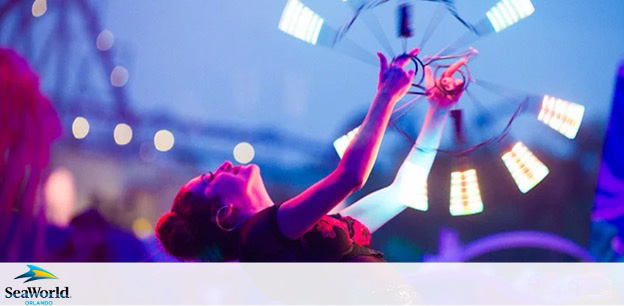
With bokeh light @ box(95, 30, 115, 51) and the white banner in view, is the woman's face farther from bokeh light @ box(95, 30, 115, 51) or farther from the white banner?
bokeh light @ box(95, 30, 115, 51)

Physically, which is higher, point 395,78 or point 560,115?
point 395,78

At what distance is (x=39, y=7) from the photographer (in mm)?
3229

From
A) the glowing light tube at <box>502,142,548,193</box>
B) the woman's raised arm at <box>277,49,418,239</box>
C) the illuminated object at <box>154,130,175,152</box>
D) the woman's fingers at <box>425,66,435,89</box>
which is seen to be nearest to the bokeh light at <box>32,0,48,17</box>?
the illuminated object at <box>154,130,175,152</box>

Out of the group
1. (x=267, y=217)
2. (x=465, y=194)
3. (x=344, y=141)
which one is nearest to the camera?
(x=267, y=217)

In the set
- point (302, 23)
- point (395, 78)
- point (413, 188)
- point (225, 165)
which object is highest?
point (302, 23)

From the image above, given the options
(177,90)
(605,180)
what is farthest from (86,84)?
(605,180)

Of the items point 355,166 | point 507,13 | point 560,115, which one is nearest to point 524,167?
point 560,115

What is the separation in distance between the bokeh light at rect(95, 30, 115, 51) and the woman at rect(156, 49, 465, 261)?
0.79 m

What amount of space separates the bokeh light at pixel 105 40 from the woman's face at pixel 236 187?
777 millimetres

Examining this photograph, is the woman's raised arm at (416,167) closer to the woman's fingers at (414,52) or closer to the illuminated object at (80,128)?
the woman's fingers at (414,52)

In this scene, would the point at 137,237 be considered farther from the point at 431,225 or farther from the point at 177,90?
the point at 431,225

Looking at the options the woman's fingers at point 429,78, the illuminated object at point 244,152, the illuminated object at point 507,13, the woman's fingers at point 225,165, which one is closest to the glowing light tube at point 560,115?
the illuminated object at point 507,13

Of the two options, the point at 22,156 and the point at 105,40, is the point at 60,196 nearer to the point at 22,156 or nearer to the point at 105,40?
the point at 22,156

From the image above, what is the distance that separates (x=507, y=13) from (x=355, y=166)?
1.11m
